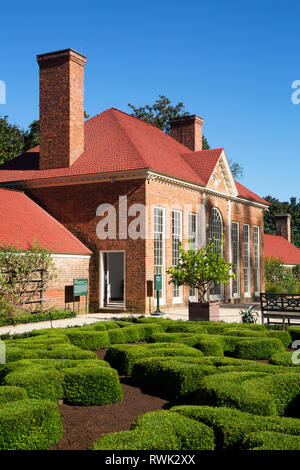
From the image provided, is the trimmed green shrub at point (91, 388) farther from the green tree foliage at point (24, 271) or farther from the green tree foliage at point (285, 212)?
the green tree foliage at point (285, 212)

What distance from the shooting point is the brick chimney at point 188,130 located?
31.9m

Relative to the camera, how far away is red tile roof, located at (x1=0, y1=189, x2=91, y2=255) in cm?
1916

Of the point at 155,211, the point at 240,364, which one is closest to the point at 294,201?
the point at 155,211

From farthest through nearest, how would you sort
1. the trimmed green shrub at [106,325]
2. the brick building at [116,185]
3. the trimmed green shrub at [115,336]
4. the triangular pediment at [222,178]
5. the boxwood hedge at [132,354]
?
the triangular pediment at [222,178] → the brick building at [116,185] → the trimmed green shrub at [106,325] → the trimmed green shrub at [115,336] → the boxwood hedge at [132,354]

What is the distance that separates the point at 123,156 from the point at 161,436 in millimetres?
17944

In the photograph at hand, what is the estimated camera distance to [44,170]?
76.5ft

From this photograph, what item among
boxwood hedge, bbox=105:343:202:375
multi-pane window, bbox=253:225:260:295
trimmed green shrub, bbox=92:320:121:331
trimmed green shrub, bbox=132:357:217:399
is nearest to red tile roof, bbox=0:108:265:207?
multi-pane window, bbox=253:225:260:295

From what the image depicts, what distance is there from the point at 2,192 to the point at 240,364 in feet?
52.0

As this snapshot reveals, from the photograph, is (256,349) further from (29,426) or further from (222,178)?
(222,178)

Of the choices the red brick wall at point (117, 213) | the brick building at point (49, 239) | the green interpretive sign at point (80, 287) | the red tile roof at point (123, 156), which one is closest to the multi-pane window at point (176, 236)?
the red brick wall at point (117, 213)

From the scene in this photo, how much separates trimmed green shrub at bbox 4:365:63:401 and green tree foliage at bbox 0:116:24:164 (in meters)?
31.1

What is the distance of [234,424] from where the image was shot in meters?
5.12

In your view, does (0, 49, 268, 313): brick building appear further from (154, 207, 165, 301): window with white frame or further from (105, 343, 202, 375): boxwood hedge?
(105, 343, 202, 375): boxwood hedge

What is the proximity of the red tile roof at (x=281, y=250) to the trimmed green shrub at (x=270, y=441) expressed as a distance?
39441 millimetres
